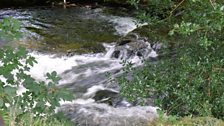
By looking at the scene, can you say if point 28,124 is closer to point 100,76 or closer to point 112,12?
point 100,76

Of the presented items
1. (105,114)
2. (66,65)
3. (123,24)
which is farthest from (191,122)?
(123,24)

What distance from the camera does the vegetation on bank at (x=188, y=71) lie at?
490 centimetres

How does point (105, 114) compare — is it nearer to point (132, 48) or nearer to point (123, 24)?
point (132, 48)

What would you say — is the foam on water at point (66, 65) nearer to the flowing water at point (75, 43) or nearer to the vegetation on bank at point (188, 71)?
the flowing water at point (75, 43)

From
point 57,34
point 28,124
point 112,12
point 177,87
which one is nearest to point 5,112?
point 28,124

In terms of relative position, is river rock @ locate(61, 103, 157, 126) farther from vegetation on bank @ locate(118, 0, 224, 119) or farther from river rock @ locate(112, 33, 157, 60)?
river rock @ locate(112, 33, 157, 60)

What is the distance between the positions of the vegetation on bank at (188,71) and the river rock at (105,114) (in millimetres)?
546

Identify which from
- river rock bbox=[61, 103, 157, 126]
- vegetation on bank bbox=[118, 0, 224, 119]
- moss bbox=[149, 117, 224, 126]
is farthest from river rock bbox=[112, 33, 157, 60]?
moss bbox=[149, 117, 224, 126]

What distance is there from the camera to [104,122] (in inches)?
244

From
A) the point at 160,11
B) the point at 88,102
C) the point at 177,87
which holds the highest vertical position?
the point at 160,11

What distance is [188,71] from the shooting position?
16.7 ft

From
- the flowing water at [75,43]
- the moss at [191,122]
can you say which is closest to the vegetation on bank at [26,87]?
the moss at [191,122]

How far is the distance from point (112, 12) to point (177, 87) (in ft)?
34.4

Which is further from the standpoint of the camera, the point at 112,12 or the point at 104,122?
the point at 112,12
